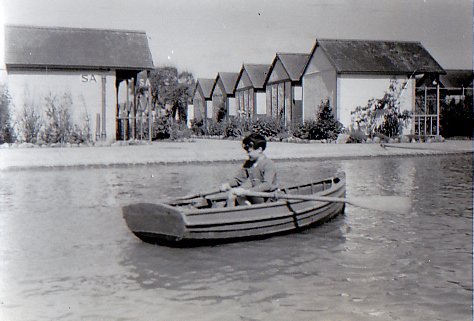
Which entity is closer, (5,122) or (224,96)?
(5,122)

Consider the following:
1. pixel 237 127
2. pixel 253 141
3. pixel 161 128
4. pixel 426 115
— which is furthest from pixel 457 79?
pixel 253 141

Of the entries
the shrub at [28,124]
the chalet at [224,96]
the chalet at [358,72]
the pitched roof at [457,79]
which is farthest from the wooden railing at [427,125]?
the pitched roof at [457,79]

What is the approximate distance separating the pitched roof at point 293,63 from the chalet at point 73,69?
15291mm

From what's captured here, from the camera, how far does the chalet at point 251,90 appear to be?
178 feet

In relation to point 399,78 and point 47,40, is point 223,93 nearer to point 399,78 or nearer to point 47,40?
point 399,78

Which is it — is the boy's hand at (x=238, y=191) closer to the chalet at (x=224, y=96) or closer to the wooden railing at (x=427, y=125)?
the wooden railing at (x=427, y=125)

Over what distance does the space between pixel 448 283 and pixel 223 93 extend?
56732mm

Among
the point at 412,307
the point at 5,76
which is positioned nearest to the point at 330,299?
the point at 412,307

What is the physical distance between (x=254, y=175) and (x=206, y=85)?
6243 centimetres

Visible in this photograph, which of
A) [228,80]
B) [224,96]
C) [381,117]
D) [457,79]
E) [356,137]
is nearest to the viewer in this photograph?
[356,137]

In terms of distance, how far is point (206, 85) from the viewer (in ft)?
236

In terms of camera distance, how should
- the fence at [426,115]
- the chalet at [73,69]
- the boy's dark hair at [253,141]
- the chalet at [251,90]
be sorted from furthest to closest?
the chalet at [251,90] → the fence at [426,115] → the chalet at [73,69] → the boy's dark hair at [253,141]

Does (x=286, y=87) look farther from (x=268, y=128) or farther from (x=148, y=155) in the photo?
(x=148, y=155)

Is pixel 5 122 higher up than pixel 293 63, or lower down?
lower down
